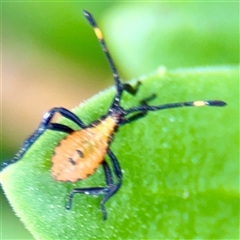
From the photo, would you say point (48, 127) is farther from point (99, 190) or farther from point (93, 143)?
point (99, 190)

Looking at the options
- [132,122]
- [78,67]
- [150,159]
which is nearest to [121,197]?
[150,159]

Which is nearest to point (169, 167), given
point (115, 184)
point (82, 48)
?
point (115, 184)

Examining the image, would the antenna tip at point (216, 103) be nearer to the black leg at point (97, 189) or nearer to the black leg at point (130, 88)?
the black leg at point (130, 88)

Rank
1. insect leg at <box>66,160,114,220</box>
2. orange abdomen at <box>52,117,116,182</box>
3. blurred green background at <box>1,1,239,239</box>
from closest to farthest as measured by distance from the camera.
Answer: insect leg at <box>66,160,114,220</box> < orange abdomen at <box>52,117,116,182</box> < blurred green background at <box>1,1,239,239</box>

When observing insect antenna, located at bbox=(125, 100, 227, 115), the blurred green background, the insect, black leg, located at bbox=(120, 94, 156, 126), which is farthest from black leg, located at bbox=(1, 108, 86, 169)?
the blurred green background

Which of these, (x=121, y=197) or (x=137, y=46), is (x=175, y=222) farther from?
(x=137, y=46)

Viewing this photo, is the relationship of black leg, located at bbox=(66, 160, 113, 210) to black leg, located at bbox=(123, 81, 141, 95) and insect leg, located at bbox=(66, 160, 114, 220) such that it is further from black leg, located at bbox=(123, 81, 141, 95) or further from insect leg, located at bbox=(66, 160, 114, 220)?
black leg, located at bbox=(123, 81, 141, 95)
